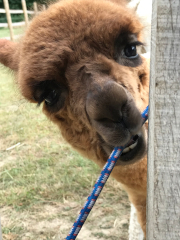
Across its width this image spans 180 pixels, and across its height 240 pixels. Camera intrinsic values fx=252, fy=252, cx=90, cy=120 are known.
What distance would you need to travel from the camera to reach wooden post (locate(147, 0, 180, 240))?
677 mm

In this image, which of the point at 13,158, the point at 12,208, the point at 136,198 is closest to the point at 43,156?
the point at 13,158

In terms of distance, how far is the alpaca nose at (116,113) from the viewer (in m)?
1.27

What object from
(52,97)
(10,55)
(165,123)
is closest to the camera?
(165,123)

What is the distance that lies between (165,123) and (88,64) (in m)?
0.91

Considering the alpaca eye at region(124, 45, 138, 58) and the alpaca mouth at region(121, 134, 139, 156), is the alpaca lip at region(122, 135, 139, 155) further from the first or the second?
the alpaca eye at region(124, 45, 138, 58)

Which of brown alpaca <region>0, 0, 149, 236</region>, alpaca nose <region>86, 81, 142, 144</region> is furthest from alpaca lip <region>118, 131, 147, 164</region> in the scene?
alpaca nose <region>86, 81, 142, 144</region>

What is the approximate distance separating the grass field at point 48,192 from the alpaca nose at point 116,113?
1107 millimetres

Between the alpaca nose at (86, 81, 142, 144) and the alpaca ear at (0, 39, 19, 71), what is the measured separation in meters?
1.14

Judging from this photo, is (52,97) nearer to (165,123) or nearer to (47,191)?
(165,123)

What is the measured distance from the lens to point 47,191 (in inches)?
126

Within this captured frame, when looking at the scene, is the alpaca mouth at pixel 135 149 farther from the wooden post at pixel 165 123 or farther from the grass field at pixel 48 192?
the grass field at pixel 48 192

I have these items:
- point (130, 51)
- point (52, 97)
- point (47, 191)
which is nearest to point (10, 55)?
point (52, 97)

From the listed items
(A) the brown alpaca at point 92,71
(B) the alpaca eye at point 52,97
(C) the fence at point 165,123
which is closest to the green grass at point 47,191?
(B) the alpaca eye at point 52,97

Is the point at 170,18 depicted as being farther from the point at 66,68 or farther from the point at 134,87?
the point at 66,68
